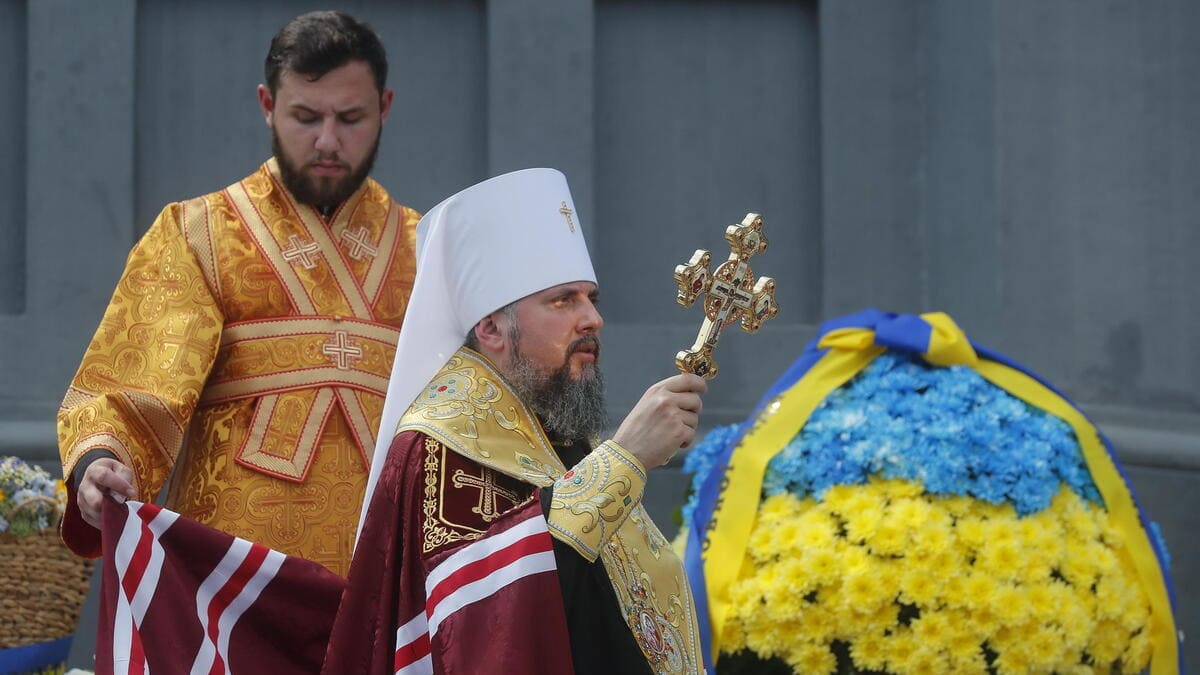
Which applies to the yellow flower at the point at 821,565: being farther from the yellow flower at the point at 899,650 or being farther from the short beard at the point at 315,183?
the short beard at the point at 315,183

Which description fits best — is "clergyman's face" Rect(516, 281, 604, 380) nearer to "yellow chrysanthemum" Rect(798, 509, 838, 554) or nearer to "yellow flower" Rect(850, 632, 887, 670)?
"yellow chrysanthemum" Rect(798, 509, 838, 554)

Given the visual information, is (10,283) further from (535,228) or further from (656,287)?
(535,228)

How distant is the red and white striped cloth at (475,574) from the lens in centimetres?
290

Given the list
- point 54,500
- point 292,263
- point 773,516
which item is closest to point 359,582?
point 292,263

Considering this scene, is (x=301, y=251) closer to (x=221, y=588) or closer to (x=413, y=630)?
(x=221, y=588)

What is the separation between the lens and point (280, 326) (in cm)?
406

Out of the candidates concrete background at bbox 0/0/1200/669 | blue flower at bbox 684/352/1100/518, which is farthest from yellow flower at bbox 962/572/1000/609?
concrete background at bbox 0/0/1200/669

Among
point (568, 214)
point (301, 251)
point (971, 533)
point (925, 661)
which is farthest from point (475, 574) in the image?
point (971, 533)

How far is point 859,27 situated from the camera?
259 inches

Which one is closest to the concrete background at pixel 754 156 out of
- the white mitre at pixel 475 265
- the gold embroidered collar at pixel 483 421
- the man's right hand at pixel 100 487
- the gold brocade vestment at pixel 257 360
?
the gold brocade vestment at pixel 257 360

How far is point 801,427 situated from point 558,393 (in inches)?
59.7

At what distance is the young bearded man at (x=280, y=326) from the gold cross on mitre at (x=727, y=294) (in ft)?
4.02

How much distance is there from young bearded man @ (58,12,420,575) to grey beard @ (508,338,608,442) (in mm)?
847

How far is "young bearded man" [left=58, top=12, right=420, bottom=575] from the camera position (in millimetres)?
3889
